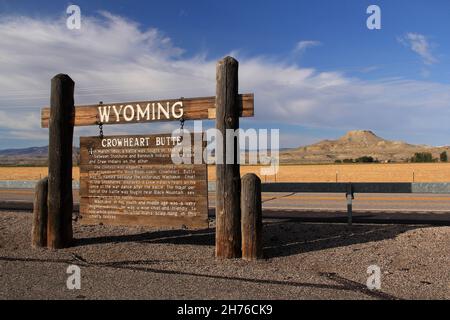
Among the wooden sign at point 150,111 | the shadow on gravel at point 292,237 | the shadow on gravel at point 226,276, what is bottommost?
the shadow on gravel at point 226,276

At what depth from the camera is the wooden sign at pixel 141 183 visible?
25.1 feet

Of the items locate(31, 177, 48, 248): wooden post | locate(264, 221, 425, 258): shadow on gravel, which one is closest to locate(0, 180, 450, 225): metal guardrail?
locate(264, 221, 425, 258): shadow on gravel

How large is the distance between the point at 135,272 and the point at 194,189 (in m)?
1.96

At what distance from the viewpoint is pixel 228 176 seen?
7.01 meters

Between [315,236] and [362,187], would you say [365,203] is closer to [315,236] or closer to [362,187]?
[362,187]

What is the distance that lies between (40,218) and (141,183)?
76.4 inches

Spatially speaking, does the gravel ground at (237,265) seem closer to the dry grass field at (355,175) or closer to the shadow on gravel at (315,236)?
the shadow on gravel at (315,236)

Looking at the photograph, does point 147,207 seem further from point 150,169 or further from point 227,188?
point 227,188

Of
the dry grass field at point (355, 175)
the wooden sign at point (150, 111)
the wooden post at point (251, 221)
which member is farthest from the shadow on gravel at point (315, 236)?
the dry grass field at point (355, 175)

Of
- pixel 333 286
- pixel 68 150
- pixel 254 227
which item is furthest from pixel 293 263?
pixel 68 150

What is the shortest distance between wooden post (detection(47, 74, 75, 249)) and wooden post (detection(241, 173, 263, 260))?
3.30 metres

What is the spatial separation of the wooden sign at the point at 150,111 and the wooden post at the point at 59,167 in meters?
0.33

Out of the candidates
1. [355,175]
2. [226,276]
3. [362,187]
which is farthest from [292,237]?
[355,175]

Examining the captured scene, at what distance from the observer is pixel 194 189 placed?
764 cm
